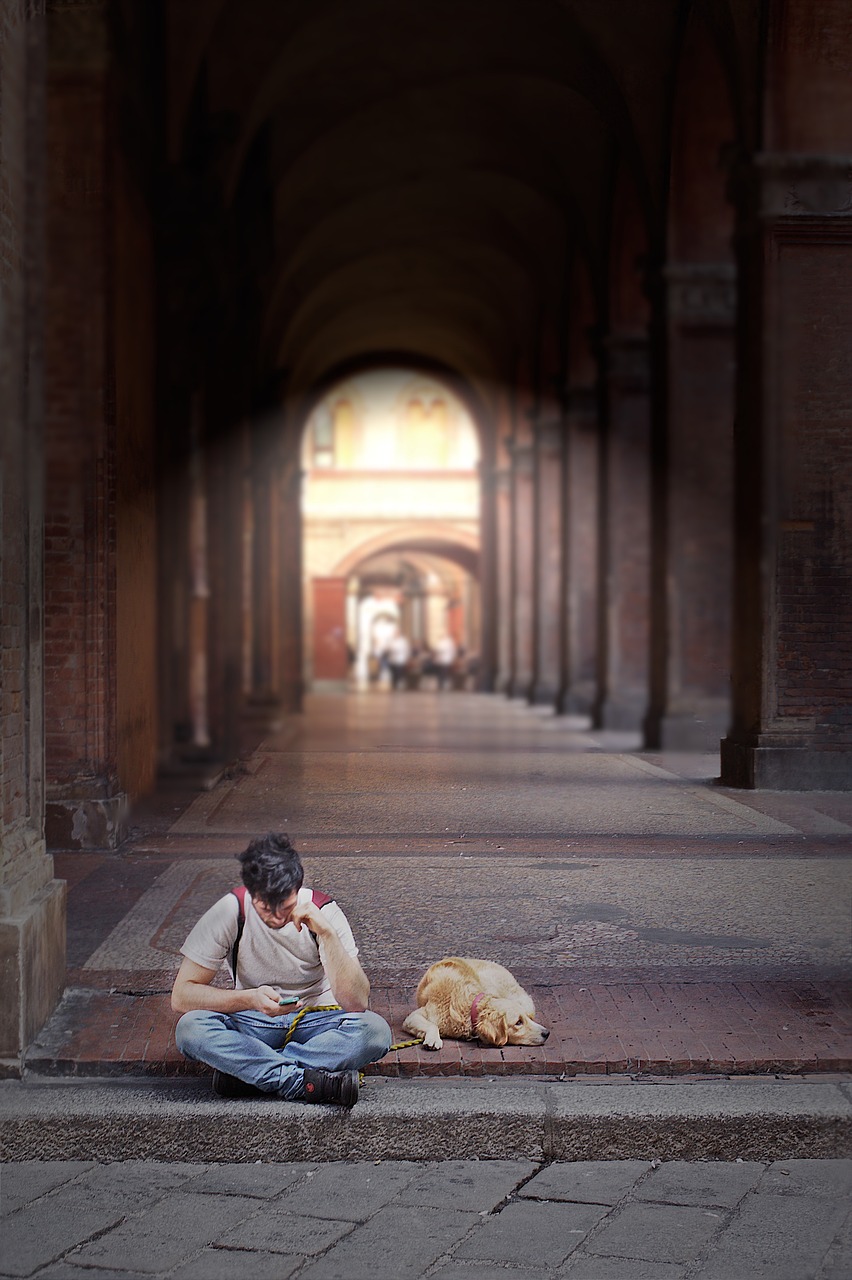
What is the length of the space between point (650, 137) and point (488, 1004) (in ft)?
31.2

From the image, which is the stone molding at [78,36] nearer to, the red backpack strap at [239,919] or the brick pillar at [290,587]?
the red backpack strap at [239,919]

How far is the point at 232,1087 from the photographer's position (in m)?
3.94

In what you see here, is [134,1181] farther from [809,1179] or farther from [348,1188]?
[809,1179]

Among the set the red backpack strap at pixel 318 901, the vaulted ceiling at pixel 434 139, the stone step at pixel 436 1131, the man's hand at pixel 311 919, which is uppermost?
the vaulted ceiling at pixel 434 139

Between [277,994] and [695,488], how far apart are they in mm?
10323

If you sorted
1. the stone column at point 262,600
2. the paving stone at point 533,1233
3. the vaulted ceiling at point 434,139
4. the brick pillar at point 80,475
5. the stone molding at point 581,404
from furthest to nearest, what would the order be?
1. the stone column at point 262,600
2. the stone molding at point 581,404
3. the vaulted ceiling at point 434,139
4. the brick pillar at point 80,475
5. the paving stone at point 533,1233

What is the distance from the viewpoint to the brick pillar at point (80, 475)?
7023 millimetres

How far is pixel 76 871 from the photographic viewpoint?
5898 millimetres

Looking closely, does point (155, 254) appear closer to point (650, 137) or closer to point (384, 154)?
point (650, 137)

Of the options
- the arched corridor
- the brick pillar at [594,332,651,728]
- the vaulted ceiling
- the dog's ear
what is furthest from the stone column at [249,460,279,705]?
the dog's ear

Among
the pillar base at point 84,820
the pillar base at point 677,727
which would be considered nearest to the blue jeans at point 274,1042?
the pillar base at point 84,820

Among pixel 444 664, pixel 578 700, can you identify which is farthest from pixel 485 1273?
pixel 444 664

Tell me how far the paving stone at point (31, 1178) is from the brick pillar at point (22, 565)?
1.26 feet

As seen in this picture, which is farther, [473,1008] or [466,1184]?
[473,1008]
